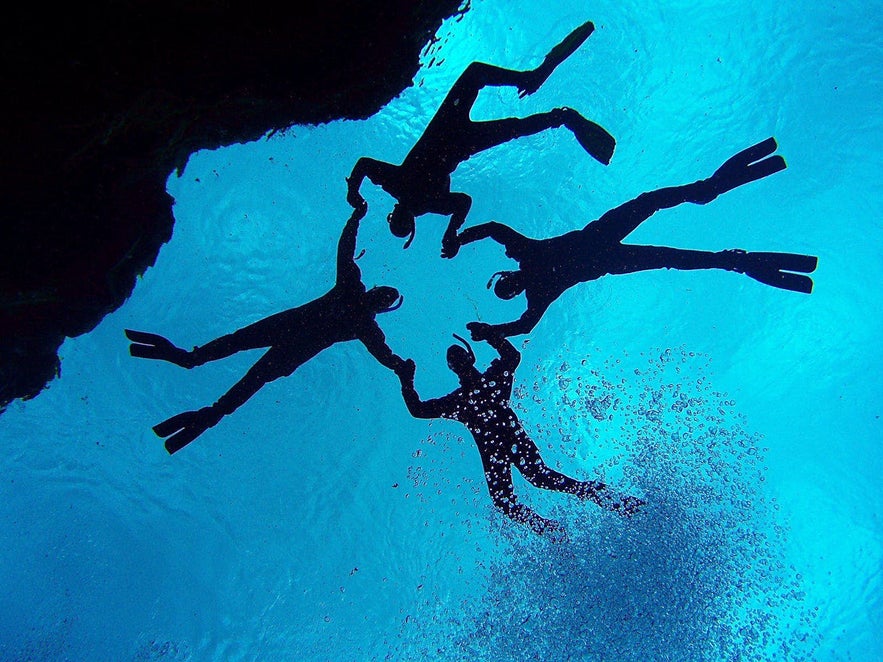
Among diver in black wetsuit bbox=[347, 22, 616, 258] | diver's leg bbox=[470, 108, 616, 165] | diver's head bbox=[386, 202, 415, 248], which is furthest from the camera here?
diver's head bbox=[386, 202, 415, 248]

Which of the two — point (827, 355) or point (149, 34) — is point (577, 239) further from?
point (827, 355)

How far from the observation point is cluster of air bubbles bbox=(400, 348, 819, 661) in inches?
461

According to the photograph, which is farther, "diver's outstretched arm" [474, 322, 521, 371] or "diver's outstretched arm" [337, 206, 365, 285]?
"diver's outstretched arm" [474, 322, 521, 371]

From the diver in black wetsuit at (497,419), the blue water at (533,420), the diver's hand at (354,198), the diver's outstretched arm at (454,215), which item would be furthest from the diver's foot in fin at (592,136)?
the blue water at (533,420)

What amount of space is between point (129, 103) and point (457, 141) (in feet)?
11.9

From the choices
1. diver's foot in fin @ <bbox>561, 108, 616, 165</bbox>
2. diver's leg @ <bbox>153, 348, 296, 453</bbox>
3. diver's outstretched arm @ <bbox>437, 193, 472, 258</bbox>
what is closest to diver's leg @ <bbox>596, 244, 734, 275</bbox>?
diver's foot in fin @ <bbox>561, 108, 616, 165</bbox>

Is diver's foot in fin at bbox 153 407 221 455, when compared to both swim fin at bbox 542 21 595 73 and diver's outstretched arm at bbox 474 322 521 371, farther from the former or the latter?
swim fin at bbox 542 21 595 73

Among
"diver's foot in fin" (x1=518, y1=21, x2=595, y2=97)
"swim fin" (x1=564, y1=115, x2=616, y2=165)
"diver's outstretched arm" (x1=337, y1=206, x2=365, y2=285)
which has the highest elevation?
"diver's outstretched arm" (x1=337, y1=206, x2=365, y2=285)

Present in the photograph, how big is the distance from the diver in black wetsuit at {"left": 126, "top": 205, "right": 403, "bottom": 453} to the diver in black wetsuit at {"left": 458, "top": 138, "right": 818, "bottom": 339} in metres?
1.53

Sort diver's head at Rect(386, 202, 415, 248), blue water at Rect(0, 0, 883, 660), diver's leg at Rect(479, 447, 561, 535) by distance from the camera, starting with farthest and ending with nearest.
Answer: blue water at Rect(0, 0, 883, 660) < diver's leg at Rect(479, 447, 561, 535) < diver's head at Rect(386, 202, 415, 248)

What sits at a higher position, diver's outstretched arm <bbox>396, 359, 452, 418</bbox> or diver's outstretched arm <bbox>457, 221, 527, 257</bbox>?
diver's outstretched arm <bbox>457, 221, 527, 257</bbox>

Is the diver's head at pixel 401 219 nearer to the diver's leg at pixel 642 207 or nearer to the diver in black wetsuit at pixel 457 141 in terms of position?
the diver in black wetsuit at pixel 457 141

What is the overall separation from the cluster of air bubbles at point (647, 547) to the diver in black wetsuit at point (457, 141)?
7608 millimetres

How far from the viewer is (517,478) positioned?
39.7 feet
